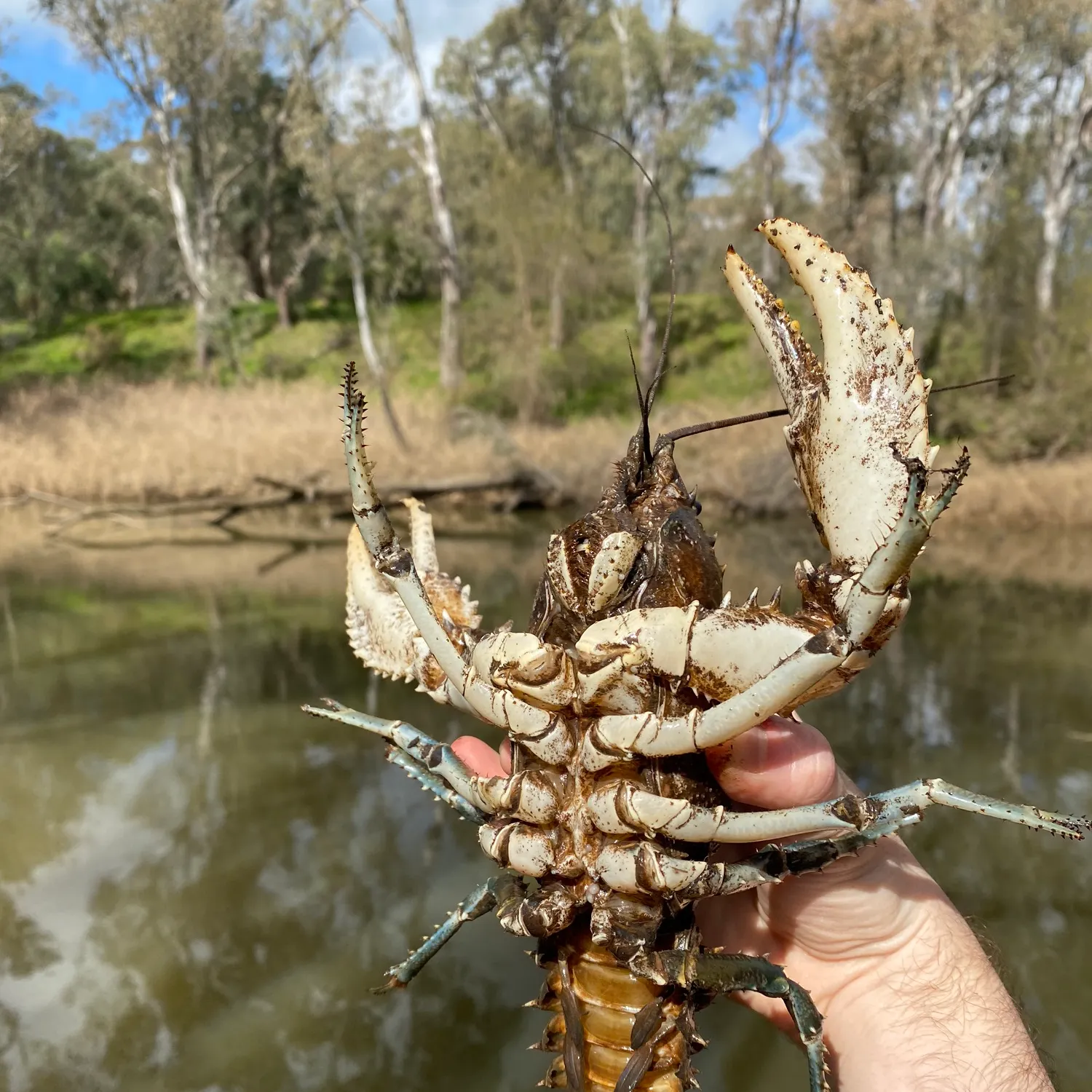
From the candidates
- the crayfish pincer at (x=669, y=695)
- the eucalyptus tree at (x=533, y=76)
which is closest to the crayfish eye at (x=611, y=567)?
the crayfish pincer at (x=669, y=695)

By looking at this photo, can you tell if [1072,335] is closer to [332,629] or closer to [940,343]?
[940,343]

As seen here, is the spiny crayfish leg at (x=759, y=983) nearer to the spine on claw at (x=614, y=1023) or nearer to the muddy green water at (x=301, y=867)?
the spine on claw at (x=614, y=1023)

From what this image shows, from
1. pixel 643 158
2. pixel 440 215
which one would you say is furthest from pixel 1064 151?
pixel 440 215

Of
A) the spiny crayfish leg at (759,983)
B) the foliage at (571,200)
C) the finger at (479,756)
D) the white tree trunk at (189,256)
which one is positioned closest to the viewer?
the spiny crayfish leg at (759,983)

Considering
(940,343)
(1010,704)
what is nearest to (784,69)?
(940,343)

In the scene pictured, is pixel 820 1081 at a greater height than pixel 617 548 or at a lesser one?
lesser

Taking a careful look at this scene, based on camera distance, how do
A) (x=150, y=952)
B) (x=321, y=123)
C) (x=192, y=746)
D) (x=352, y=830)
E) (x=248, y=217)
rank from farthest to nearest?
(x=248, y=217)
(x=321, y=123)
(x=192, y=746)
(x=352, y=830)
(x=150, y=952)
